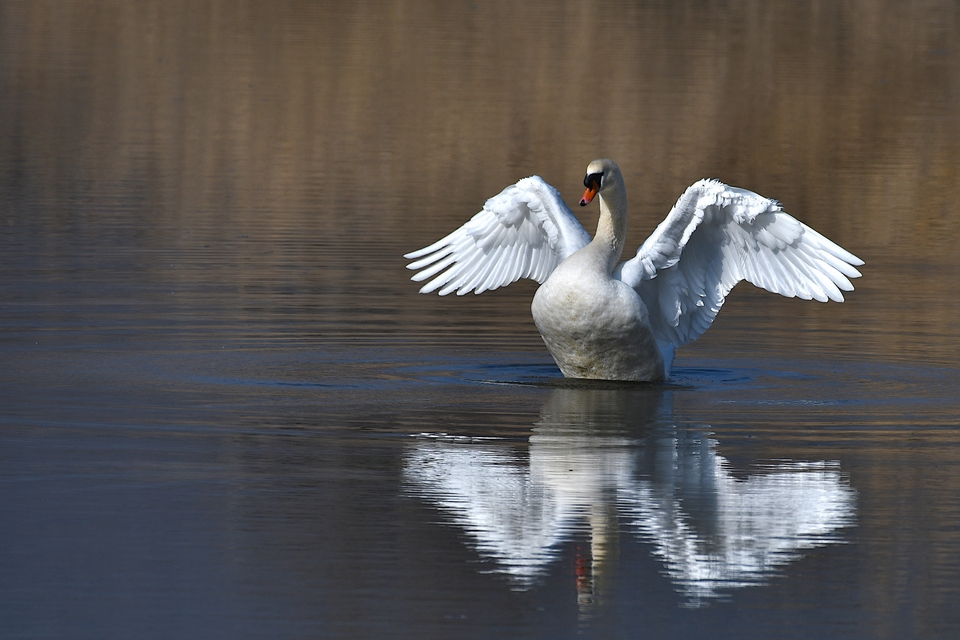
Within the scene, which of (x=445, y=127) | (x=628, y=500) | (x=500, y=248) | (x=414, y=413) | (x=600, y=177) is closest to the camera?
(x=628, y=500)

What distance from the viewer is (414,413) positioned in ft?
30.1

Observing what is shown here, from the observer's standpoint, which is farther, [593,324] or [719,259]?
[719,259]

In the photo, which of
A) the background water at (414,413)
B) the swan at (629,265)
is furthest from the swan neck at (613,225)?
the background water at (414,413)

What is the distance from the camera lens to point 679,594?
6.09m

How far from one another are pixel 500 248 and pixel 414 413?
2.69 meters

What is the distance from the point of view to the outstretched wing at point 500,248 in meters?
11.4

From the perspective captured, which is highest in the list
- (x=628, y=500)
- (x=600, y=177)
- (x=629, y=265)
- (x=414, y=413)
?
(x=600, y=177)

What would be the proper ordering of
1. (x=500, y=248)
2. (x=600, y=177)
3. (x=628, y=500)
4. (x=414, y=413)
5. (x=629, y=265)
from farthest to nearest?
(x=500, y=248) < (x=600, y=177) < (x=629, y=265) < (x=414, y=413) < (x=628, y=500)

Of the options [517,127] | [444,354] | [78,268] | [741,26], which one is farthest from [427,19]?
[444,354]

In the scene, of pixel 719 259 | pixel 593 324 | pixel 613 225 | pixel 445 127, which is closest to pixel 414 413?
pixel 593 324

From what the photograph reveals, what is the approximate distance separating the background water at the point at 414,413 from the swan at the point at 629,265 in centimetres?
26

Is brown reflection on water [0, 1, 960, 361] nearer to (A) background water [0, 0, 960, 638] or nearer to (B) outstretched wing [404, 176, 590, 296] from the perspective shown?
(A) background water [0, 0, 960, 638]

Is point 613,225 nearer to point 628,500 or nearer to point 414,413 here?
point 414,413

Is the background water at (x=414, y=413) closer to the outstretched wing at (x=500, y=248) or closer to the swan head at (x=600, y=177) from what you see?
the outstretched wing at (x=500, y=248)
